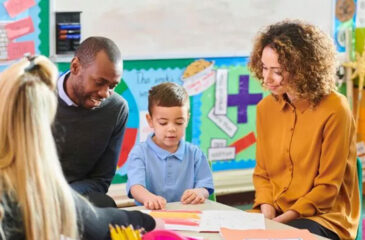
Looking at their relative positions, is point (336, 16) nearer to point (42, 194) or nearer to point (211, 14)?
point (211, 14)

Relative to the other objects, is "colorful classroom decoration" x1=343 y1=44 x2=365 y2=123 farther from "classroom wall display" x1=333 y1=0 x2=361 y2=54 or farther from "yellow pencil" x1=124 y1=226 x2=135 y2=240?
"yellow pencil" x1=124 y1=226 x2=135 y2=240

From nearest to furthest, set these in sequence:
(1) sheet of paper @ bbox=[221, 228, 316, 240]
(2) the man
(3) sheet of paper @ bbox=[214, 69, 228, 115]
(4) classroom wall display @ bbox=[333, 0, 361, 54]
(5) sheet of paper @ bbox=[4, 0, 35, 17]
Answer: (1) sheet of paper @ bbox=[221, 228, 316, 240] → (2) the man → (5) sheet of paper @ bbox=[4, 0, 35, 17] → (3) sheet of paper @ bbox=[214, 69, 228, 115] → (4) classroom wall display @ bbox=[333, 0, 361, 54]

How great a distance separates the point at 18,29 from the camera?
3.59 m

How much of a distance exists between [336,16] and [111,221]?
348 centimetres

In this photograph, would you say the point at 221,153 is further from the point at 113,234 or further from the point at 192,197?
the point at 113,234

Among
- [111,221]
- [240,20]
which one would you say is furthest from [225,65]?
[111,221]

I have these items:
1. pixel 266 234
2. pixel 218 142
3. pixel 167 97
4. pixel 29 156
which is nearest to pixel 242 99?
pixel 218 142

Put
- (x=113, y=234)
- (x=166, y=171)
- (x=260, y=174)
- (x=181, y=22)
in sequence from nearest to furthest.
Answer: (x=113, y=234), (x=166, y=171), (x=260, y=174), (x=181, y=22)

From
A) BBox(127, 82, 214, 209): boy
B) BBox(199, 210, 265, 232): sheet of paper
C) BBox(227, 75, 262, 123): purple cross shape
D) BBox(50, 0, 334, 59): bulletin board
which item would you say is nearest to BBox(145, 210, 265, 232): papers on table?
BBox(199, 210, 265, 232): sheet of paper

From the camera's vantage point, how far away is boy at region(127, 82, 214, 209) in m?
2.73

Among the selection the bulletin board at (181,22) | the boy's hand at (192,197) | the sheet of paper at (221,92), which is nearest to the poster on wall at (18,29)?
the bulletin board at (181,22)

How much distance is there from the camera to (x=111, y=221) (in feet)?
5.89

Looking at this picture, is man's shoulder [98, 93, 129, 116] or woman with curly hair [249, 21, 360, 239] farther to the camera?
man's shoulder [98, 93, 129, 116]

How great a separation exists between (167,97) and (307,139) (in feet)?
1.94
